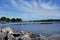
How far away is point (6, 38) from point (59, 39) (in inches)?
152

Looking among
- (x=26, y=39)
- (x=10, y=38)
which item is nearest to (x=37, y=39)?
(x=26, y=39)

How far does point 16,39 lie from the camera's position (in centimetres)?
1070

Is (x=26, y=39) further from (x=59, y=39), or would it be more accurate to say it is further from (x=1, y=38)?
(x=59, y=39)

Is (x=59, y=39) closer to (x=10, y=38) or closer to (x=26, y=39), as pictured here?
(x=26, y=39)

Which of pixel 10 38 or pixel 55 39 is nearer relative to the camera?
pixel 10 38

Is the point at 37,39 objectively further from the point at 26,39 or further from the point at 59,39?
the point at 59,39

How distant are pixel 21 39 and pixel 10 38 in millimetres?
777

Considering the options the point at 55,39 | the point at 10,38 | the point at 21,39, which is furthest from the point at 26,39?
the point at 55,39

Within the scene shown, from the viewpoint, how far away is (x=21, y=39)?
10.4 m

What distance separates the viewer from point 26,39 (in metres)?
10.4

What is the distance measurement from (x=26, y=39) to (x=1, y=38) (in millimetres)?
1611

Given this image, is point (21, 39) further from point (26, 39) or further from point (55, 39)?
point (55, 39)

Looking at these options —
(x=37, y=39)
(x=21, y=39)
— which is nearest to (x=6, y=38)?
(x=21, y=39)

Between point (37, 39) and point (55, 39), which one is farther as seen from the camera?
point (55, 39)
